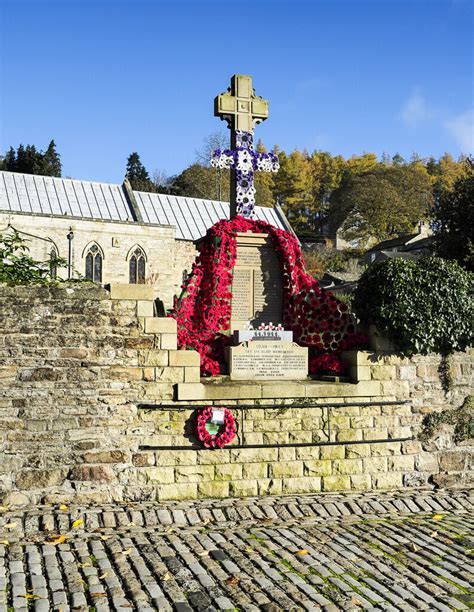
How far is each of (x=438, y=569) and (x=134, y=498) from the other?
4.01 m

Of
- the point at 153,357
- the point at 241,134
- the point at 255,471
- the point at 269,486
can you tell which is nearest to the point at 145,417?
the point at 153,357

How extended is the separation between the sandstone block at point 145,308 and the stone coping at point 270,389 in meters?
1.09

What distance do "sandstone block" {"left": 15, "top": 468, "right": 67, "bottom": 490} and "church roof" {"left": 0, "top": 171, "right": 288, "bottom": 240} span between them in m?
26.6

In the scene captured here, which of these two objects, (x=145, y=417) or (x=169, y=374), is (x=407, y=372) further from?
(x=145, y=417)

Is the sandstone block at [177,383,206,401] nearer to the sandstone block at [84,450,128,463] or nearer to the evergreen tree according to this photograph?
the sandstone block at [84,450,128,463]

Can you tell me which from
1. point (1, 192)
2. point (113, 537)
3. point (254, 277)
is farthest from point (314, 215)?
point (113, 537)

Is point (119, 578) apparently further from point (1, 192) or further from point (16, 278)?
point (1, 192)

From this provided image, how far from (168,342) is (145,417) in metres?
1.09

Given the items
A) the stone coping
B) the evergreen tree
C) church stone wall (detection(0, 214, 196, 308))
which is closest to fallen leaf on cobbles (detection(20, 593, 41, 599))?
the stone coping

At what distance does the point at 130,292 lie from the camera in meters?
8.40

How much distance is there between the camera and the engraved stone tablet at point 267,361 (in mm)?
9273

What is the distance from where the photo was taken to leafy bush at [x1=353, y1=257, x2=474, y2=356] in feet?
30.6

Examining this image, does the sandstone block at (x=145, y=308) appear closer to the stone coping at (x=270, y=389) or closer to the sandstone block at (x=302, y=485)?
the stone coping at (x=270, y=389)

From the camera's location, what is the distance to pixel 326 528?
285 inches
